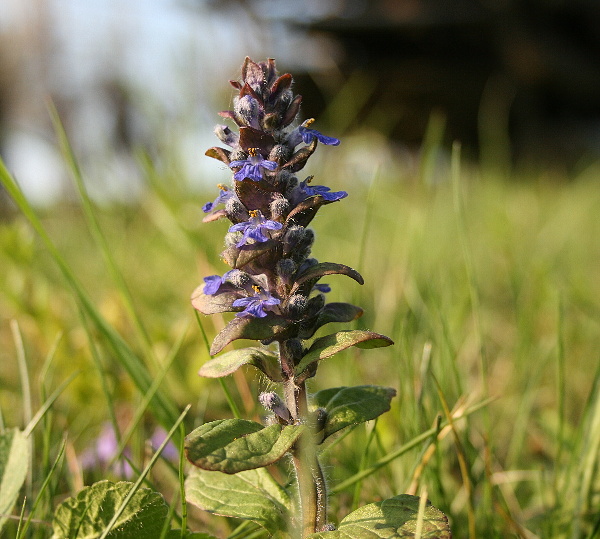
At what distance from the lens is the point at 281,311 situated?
815mm

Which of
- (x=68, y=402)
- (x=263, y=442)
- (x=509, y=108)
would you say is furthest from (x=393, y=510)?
(x=509, y=108)

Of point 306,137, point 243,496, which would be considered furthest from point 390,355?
point 306,137

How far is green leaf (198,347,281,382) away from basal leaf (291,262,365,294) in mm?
106

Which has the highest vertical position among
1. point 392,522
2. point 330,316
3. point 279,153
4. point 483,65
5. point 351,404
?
point 483,65

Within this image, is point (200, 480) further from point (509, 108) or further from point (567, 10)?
point (567, 10)

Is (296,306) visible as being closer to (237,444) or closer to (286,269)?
(286,269)

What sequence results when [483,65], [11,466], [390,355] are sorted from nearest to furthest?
[11,466] → [390,355] → [483,65]

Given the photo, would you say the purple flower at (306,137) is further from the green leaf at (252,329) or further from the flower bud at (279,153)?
the green leaf at (252,329)

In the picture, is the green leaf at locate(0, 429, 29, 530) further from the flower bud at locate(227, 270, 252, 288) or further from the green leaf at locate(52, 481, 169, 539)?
the flower bud at locate(227, 270, 252, 288)

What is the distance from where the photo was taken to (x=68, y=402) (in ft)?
5.38

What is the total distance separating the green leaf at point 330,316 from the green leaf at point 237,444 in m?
0.15

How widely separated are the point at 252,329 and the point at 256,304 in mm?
37

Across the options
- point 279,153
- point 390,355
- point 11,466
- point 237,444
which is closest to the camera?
point 237,444

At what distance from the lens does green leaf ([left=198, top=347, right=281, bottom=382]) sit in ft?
2.65
